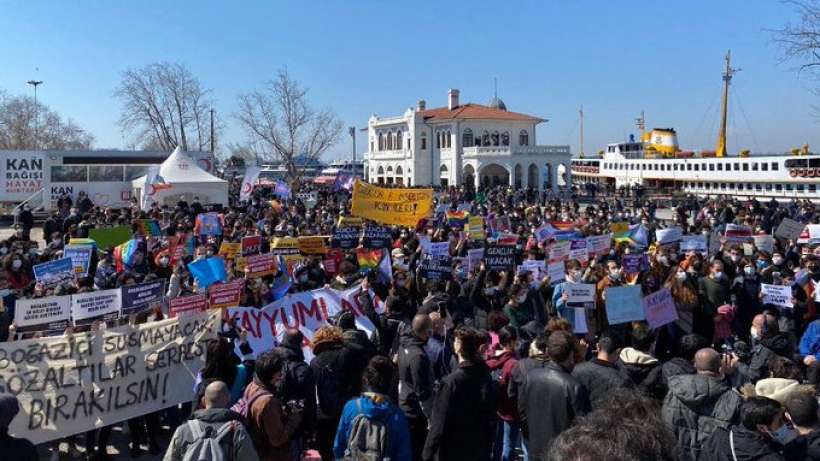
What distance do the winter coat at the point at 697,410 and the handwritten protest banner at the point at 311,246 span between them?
28.3ft

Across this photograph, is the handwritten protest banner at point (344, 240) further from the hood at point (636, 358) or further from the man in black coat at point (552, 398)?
the man in black coat at point (552, 398)

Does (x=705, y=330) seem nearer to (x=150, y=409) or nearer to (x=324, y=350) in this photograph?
(x=324, y=350)

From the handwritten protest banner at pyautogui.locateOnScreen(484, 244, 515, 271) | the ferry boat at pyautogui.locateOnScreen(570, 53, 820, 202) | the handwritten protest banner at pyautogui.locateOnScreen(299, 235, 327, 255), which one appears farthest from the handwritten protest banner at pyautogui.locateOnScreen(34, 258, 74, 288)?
the ferry boat at pyautogui.locateOnScreen(570, 53, 820, 202)

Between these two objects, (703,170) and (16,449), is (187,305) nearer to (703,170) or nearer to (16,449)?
(16,449)

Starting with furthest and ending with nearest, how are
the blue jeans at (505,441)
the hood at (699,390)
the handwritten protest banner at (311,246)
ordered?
the handwritten protest banner at (311,246), the blue jeans at (505,441), the hood at (699,390)

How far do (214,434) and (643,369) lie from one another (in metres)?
3.46

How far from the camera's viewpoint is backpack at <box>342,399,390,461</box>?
4.58m

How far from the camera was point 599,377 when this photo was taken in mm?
5008

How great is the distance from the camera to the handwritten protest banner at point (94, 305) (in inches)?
288

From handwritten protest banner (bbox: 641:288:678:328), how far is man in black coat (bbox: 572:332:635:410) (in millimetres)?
3465

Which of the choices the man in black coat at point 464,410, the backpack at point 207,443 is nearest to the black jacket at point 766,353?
the man in black coat at point 464,410

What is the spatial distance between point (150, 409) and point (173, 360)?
481 mm

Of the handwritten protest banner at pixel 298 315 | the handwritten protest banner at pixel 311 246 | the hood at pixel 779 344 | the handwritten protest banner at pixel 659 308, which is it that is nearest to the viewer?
the hood at pixel 779 344

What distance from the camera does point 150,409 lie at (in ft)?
20.8
